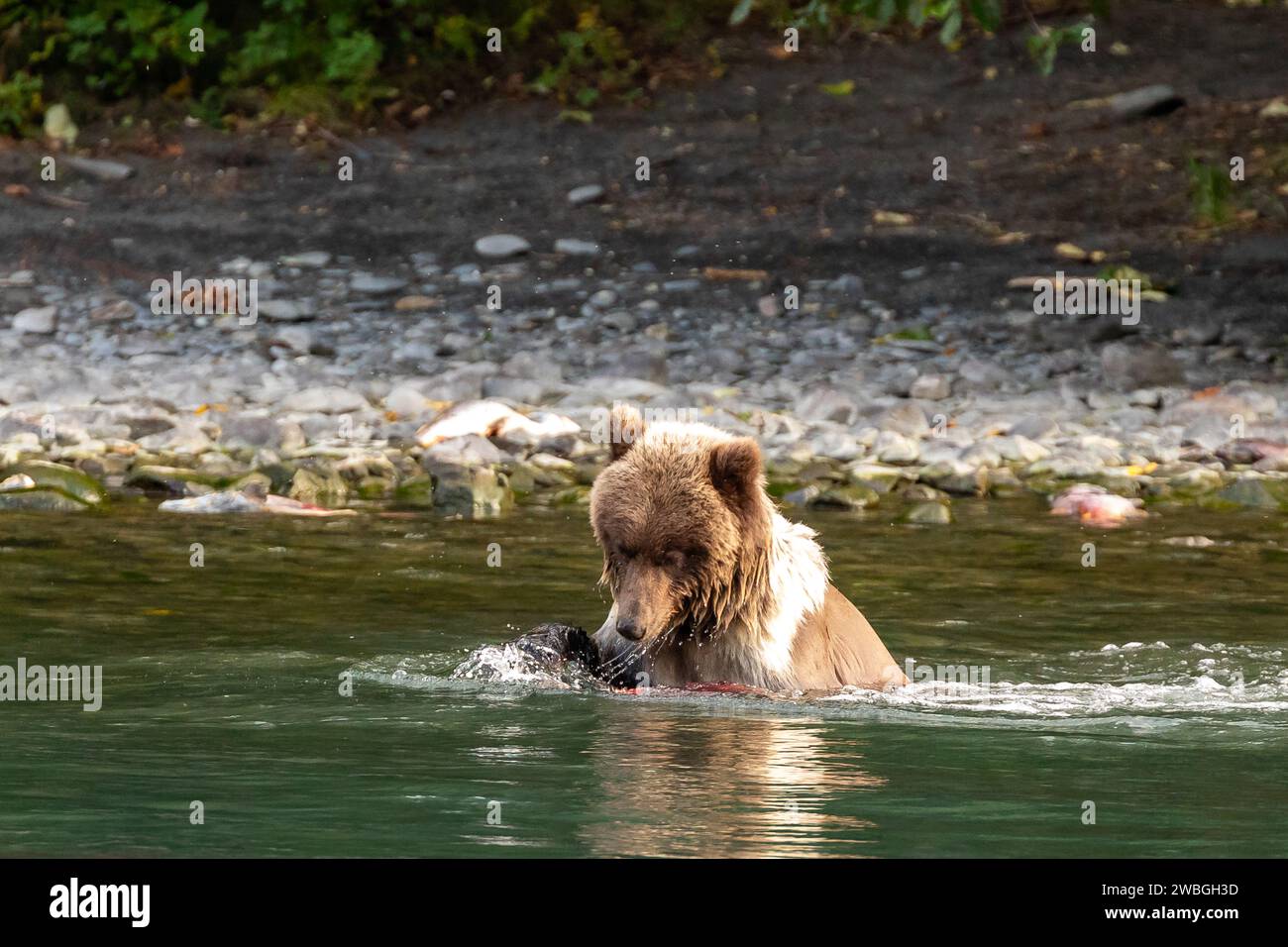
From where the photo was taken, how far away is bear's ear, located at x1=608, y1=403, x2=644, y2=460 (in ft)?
26.8

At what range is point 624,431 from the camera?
322 inches

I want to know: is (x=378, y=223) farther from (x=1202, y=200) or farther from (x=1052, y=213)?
(x=1202, y=200)

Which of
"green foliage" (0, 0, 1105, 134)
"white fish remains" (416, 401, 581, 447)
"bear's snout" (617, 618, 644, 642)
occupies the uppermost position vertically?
"green foliage" (0, 0, 1105, 134)

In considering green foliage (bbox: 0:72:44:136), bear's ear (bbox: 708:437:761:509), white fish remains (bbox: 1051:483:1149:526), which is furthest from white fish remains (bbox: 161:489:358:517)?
green foliage (bbox: 0:72:44:136)

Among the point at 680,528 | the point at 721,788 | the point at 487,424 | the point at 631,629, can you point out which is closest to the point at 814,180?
the point at 487,424

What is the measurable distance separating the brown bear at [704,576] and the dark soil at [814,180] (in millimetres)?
10487

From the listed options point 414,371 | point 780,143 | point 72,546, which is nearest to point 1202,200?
point 780,143

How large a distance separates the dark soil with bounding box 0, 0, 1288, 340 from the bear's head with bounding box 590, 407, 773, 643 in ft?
35.3

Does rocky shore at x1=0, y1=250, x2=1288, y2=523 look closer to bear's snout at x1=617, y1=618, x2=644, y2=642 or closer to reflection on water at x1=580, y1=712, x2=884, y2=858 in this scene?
bear's snout at x1=617, y1=618, x2=644, y2=642

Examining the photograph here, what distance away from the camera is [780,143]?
71.8 ft

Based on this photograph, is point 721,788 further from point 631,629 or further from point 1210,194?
point 1210,194

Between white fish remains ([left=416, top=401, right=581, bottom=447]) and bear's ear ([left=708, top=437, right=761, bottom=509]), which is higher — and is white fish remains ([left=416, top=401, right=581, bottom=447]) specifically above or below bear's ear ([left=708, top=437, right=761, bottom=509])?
above

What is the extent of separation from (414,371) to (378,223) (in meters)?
3.73
